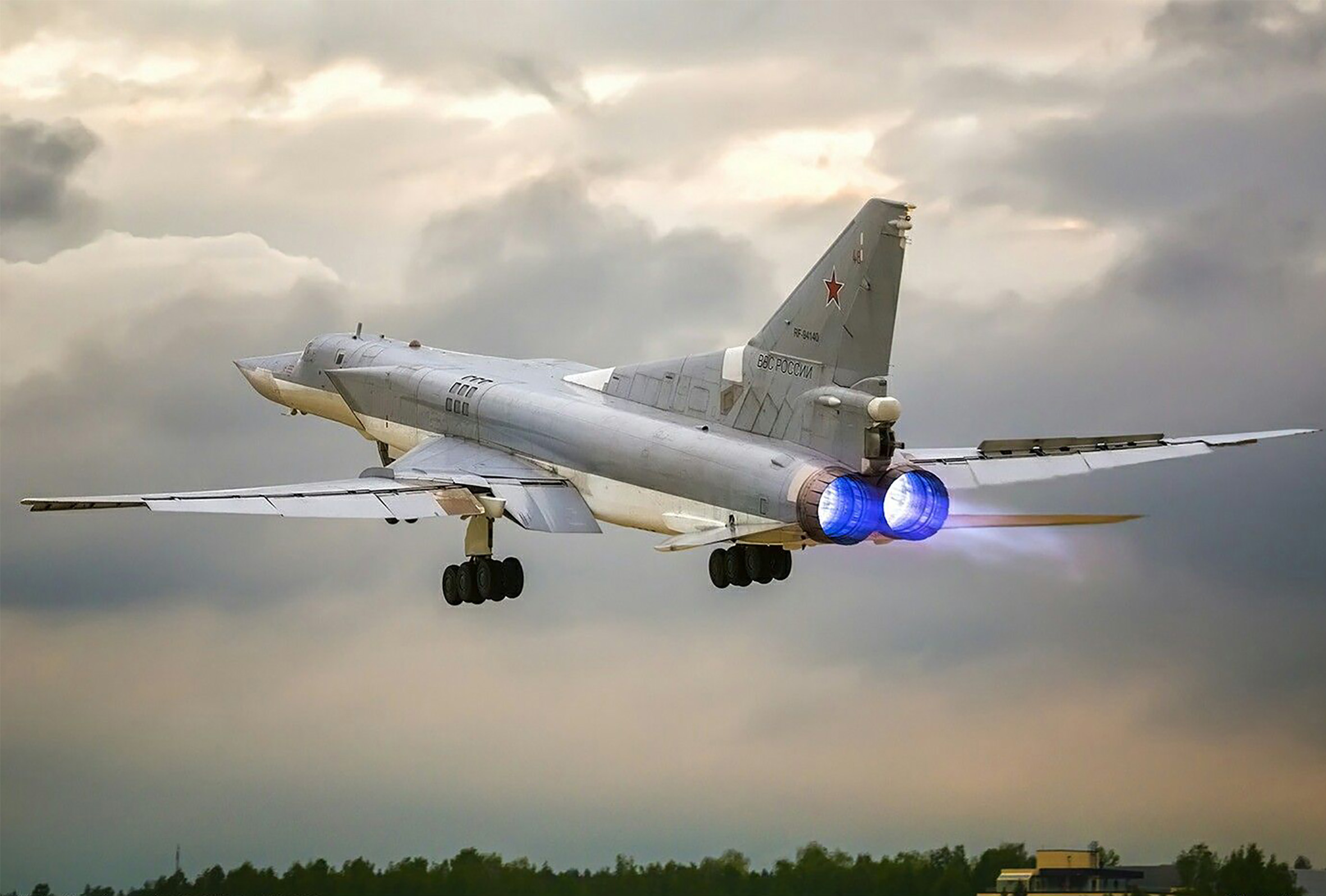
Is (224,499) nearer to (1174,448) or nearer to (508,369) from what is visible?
(508,369)

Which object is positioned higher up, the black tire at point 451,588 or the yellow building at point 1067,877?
the black tire at point 451,588

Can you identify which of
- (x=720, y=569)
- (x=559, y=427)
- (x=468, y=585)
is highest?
(x=559, y=427)

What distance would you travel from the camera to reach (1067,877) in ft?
147

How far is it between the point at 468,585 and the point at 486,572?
49 cm

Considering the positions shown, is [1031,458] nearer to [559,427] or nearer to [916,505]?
[916,505]

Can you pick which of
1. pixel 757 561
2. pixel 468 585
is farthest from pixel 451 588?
pixel 757 561

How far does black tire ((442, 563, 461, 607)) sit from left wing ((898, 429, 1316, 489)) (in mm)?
9335

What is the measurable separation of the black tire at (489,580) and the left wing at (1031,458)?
8433 mm

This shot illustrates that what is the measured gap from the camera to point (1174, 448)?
153ft

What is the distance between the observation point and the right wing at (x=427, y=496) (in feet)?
147

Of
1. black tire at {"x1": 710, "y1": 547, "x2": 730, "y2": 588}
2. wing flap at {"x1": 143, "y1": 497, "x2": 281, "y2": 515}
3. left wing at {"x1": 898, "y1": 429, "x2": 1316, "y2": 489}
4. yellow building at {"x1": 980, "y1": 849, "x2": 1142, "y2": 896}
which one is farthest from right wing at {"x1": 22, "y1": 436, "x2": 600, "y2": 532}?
yellow building at {"x1": 980, "y1": 849, "x2": 1142, "y2": 896}

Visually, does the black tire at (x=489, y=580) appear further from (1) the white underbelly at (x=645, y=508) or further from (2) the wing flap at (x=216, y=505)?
(2) the wing flap at (x=216, y=505)

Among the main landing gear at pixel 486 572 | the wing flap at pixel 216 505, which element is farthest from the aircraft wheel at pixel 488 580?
the wing flap at pixel 216 505

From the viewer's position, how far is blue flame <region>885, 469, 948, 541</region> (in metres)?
40.6
